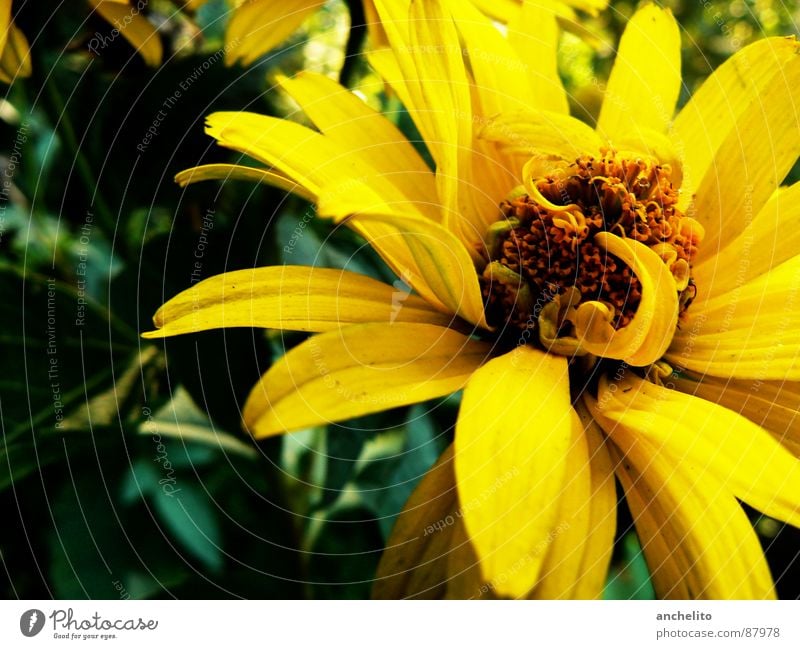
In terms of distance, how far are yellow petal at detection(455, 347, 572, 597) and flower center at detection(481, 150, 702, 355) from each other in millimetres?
54

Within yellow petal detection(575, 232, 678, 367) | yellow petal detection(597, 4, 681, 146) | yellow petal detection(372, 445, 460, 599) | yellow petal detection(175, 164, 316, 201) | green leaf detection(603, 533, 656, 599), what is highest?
yellow petal detection(597, 4, 681, 146)

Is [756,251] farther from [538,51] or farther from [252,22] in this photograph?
[252,22]

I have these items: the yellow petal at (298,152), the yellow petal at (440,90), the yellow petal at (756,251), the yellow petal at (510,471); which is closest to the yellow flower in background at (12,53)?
the yellow petal at (298,152)

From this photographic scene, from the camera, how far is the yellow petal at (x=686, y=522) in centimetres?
42

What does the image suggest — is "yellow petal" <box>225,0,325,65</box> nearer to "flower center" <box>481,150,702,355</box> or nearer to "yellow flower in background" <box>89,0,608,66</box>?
"yellow flower in background" <box>89,0,608,66</box>

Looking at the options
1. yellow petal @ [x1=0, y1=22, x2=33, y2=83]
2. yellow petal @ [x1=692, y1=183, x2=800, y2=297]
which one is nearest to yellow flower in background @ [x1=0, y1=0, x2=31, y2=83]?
yellow petal @ [x1=0, y1=22, x2=33, y2=83]

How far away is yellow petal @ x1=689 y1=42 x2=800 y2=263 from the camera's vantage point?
509 mm

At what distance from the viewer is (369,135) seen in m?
0.48

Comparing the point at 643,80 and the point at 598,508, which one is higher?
the point at 643,80

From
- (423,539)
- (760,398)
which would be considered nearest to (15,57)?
(423,539)

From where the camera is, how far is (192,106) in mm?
503

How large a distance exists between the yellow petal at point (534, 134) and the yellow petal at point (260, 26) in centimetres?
15

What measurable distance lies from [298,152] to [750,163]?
30 cm
